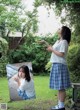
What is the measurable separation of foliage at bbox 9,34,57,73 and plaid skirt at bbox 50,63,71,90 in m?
8.68

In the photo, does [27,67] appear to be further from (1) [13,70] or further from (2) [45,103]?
(2) [45,103]

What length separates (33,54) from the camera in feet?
53.2

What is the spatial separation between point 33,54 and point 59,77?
9253mm

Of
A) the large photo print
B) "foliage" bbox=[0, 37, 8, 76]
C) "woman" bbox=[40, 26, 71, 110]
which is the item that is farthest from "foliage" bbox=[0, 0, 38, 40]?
"woman" bbox=[40, 26, 71, 110]

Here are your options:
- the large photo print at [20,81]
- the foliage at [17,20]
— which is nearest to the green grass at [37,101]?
the large photo print at [20,81]

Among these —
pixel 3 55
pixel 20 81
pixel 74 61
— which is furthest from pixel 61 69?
pixel 3 55

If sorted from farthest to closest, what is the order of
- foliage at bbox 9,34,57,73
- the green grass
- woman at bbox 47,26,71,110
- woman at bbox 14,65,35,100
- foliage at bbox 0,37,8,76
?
foliage at bbox 9,34,57,73
foliage at bbox 0,37,8,76
the green grass
woman at bbox 14,65,35,100
woman at bbox 47,26,71,110

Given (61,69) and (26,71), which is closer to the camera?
(61,69)

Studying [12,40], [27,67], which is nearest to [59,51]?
[27,67]

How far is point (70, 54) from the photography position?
9.61 metres

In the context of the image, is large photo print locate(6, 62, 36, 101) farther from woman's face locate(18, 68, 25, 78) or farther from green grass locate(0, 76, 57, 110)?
green grass locate(0, 76, 57, 110)

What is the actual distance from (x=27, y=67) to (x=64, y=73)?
819mm

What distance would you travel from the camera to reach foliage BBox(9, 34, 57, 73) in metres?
15.9

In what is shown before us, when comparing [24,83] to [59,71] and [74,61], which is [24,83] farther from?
[74,61]
